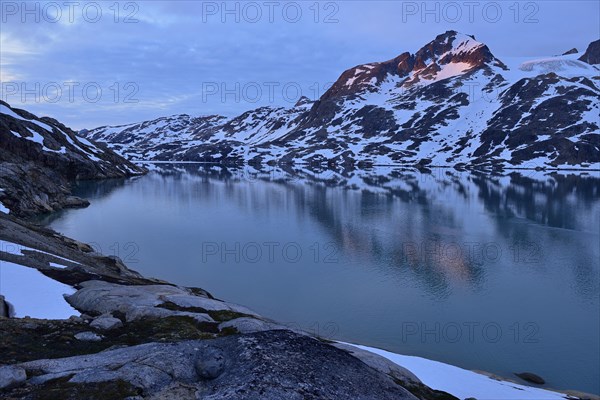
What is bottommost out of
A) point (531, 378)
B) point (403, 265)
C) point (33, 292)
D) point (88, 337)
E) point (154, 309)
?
point (531, 378)

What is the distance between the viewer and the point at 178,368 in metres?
11.6

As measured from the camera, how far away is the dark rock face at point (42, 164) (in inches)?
2820

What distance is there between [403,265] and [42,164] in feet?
349

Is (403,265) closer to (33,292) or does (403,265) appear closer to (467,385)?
(467,385)

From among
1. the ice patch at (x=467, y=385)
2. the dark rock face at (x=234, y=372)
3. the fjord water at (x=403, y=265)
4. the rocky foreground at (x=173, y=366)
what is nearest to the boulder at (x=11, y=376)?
the rocky foreground at (x=173, y=366)

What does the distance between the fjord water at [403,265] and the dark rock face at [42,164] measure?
17.8ft

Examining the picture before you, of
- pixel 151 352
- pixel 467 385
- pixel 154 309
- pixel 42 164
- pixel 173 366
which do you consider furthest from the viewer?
pixel 42 164

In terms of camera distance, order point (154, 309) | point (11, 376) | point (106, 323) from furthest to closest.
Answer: point (154, 309)
point (106, 323)
point (11, 376)

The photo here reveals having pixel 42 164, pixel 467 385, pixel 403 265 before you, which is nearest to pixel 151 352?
pixel 467 385

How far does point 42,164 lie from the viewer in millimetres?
118000

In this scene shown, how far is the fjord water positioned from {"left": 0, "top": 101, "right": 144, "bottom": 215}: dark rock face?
5.42 m

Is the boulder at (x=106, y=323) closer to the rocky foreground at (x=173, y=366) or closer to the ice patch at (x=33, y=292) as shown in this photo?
the rocky foreground at (x=173, y=366)

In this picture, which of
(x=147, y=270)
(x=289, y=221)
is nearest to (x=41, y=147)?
(x=289, y=221)

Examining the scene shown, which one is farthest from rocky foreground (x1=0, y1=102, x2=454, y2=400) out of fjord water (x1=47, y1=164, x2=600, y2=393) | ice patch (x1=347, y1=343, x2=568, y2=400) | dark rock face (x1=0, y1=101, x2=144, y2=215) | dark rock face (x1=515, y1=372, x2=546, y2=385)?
dark rock face (x1=0, y1=101, x2=144, y2=215)
